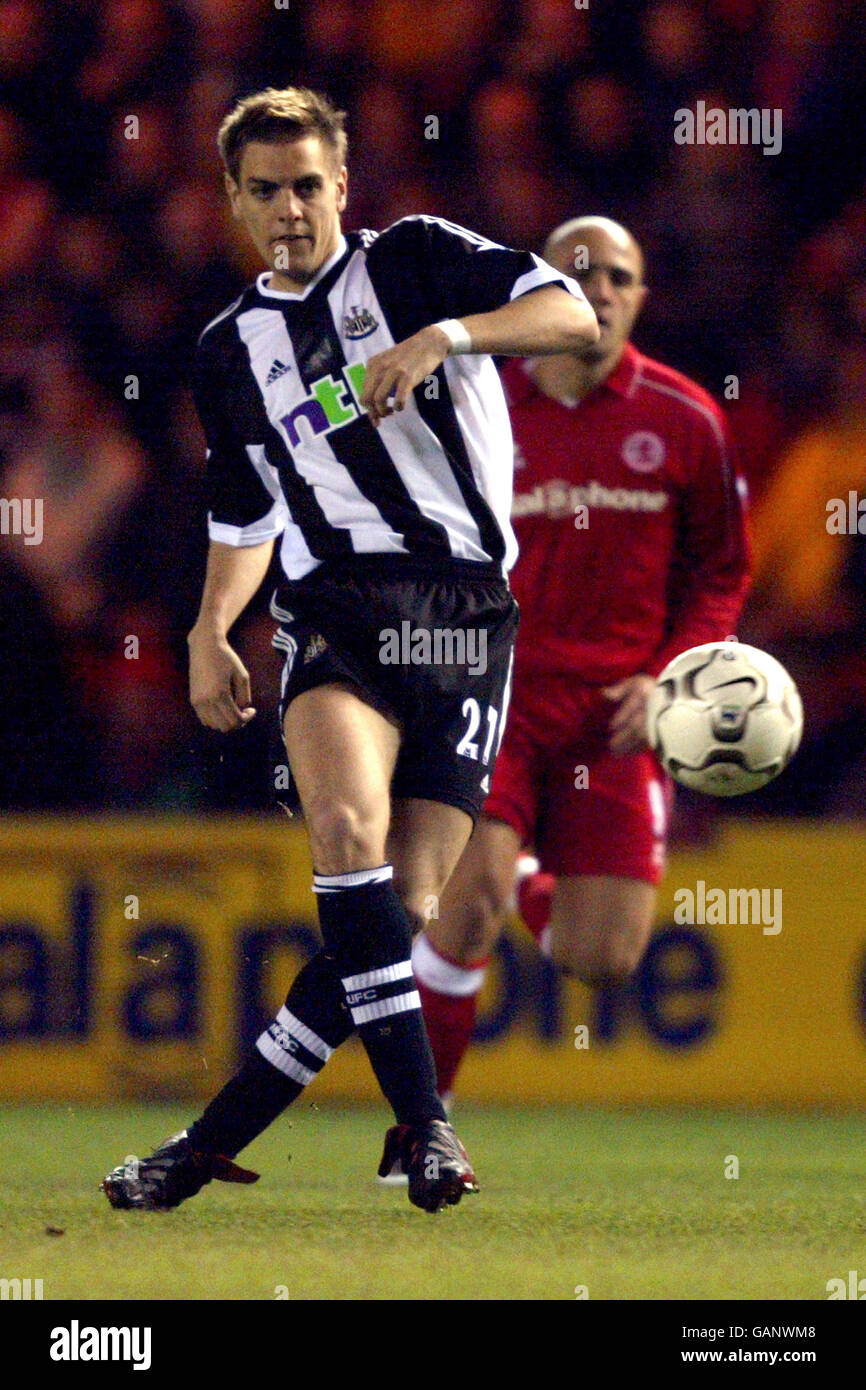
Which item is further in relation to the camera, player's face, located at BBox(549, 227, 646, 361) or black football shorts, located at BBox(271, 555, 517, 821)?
player's face, located at BBox(549, 227, 646, 361)

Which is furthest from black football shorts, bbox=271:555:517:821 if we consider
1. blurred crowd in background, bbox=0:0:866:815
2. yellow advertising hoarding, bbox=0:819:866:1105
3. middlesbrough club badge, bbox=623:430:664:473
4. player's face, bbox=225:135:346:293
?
blurred crowd in background, bbox=0:0:866:815

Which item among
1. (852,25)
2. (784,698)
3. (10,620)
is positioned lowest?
(784,698)

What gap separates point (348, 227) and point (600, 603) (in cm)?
375

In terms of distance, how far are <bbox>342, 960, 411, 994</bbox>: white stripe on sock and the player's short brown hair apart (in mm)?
1488

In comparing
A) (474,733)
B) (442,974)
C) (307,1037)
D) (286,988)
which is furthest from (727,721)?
(286,988)

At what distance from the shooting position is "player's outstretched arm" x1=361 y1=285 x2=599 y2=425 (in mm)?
3463

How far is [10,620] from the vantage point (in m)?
7.53

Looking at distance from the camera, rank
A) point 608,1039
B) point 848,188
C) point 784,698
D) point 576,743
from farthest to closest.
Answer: point 848,188 < point 608,1039 < point 576,743 < point 784,698

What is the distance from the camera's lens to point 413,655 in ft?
12.7

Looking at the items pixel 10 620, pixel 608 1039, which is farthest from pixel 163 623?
pixel 608 1039

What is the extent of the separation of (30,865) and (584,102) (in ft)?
13.3

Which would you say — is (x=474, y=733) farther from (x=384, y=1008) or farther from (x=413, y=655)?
(x=384, y=1008)

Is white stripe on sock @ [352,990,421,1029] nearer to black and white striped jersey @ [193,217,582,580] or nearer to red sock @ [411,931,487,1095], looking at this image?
black and white striped jersey @ [193,217,582,580]

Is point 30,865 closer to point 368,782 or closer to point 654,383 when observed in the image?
point 654,383
